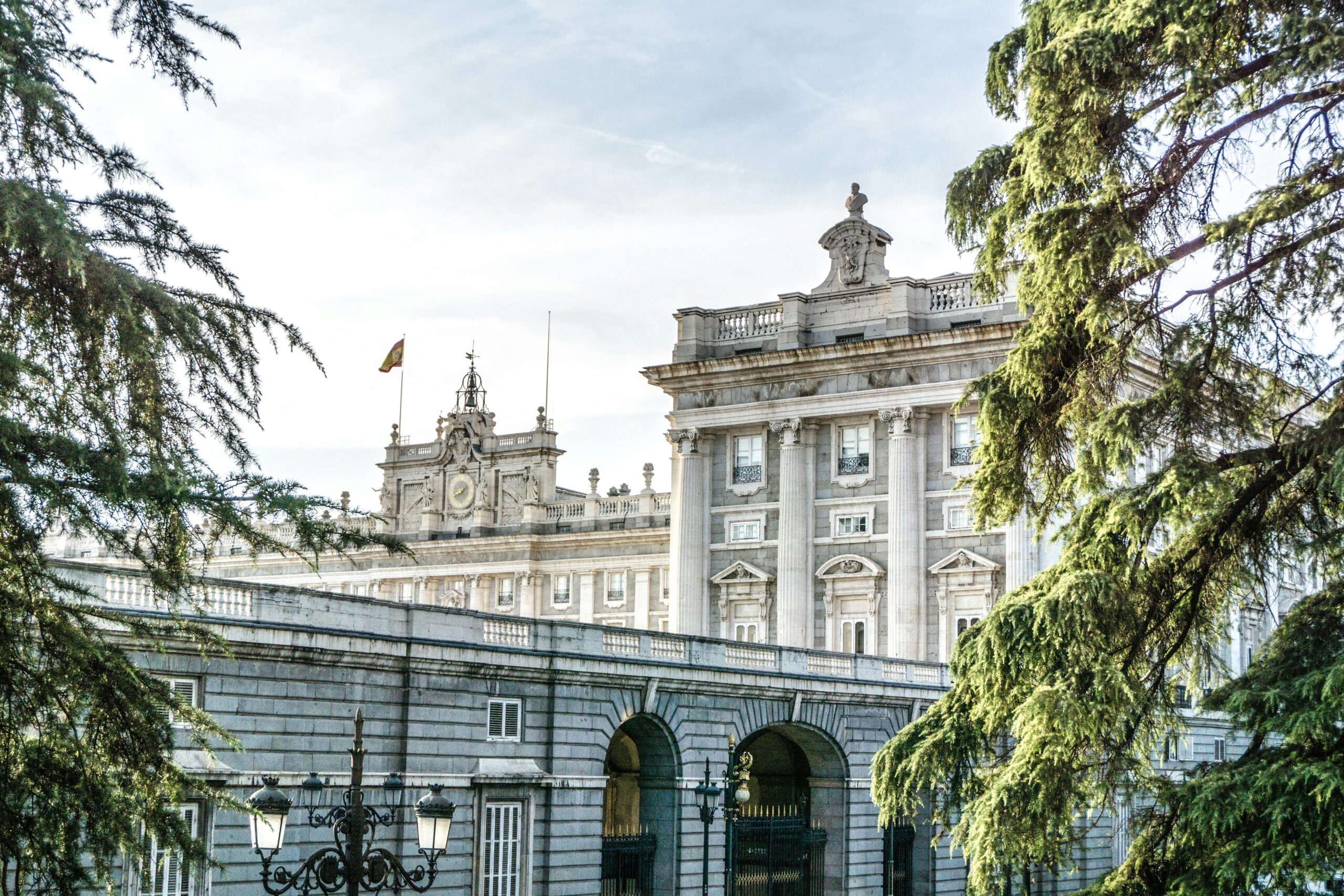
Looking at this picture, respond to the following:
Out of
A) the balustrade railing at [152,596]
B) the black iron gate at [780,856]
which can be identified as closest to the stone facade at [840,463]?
the black iron gate at [780,856]

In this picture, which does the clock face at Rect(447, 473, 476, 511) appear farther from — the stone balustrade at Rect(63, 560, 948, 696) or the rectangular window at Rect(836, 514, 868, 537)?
the stone balustrade at Rect(63, 560, 948, 696)

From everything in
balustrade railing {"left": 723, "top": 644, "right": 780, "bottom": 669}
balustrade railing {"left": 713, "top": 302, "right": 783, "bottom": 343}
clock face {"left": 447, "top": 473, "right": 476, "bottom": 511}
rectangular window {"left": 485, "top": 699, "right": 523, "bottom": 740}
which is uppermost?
balustrade railing {"left": 713, "top": 302, "right": 783, "bottom": 343}

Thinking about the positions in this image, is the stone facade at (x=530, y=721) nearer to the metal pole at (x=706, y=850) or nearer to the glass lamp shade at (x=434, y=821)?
the metal pole at (x=706, y=850)

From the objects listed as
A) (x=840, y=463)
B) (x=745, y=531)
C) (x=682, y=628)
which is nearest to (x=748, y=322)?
(x=840, y=463)

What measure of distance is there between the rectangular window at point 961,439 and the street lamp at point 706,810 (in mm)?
19498

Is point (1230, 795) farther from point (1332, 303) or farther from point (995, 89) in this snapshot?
point (995, 89)

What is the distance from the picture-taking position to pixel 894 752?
15.4 m

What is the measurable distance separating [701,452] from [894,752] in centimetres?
3814

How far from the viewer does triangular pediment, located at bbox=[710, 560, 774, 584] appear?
169ft

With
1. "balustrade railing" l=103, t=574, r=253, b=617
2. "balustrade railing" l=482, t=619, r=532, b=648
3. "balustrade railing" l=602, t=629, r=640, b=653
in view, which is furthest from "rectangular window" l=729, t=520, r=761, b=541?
A: "balustrade railing" l=103, t=574, r=253, b=617

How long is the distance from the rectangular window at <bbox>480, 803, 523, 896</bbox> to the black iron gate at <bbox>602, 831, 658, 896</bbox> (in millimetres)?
2587

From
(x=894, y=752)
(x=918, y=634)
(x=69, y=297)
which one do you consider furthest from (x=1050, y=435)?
(x=918, y=634)

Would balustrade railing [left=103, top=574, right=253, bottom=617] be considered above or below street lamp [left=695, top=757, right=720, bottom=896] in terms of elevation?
above

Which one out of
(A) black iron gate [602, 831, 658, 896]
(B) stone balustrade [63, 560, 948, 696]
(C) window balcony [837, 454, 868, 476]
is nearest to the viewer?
(B) stone balustrade [63, 560, 948, 696]
